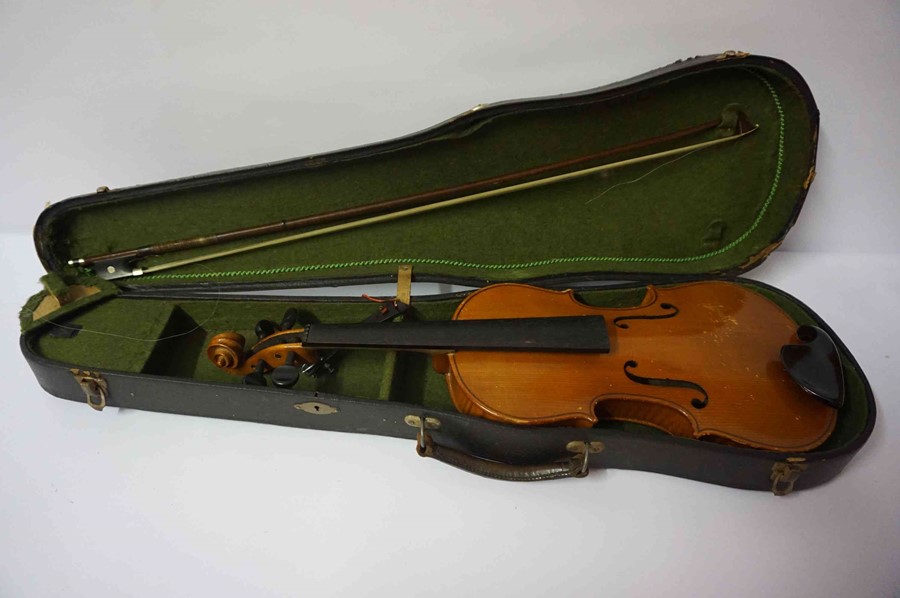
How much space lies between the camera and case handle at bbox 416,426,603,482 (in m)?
1.23

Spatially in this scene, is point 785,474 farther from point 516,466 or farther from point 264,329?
point 264,329

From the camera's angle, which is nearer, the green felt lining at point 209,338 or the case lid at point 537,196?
the case lid at point 537,196

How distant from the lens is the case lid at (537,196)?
1.38m

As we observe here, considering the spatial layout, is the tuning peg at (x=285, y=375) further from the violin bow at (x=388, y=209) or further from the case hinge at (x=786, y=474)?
the case hinge at (x=786, y=474)

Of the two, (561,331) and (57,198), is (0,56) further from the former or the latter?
(561,331)

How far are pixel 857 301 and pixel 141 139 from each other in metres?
2.61

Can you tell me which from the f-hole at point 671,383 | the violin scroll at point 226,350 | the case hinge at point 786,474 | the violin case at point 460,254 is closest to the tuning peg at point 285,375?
the violin case at point 460,254

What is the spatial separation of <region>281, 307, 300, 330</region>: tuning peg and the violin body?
1.56 feet

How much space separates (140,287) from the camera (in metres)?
1.68

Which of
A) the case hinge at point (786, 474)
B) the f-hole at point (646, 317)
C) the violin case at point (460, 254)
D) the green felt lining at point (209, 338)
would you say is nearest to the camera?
the case hinge at point (786, 474)

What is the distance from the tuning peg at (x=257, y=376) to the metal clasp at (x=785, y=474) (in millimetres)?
1364

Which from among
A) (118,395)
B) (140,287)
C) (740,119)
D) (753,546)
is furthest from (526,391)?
(140,287)

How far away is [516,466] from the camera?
50.2 inches

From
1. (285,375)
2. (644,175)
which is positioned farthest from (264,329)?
(644,175)
